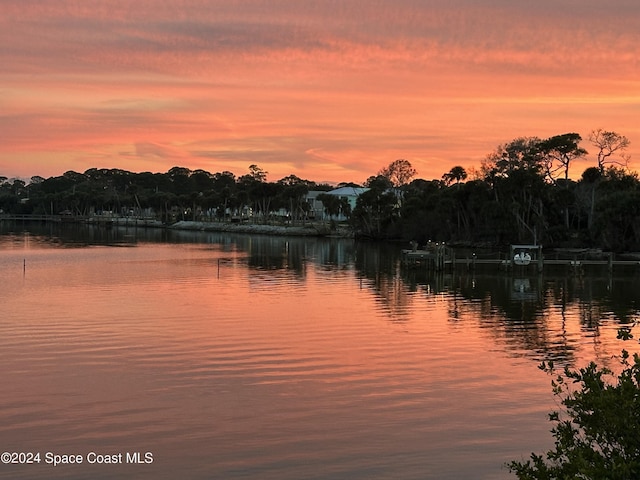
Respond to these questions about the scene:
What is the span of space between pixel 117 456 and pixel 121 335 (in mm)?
16814

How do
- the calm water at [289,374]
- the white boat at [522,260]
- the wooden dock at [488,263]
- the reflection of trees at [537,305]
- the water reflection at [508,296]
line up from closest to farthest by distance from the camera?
the calm water at [289,374] < the reflection of trees at [537,305] < the water reflection at [508,296] < the wooden dock at [488,263] < the white boat at [522,260]

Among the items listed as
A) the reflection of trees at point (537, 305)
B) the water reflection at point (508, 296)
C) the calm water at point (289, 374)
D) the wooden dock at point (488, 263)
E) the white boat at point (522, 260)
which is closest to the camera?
the calm water at point (289, 374)

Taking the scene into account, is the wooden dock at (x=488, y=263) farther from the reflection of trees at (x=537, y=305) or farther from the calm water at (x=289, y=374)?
the calm water at (x=289, y=374)

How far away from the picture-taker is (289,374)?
26.9 m

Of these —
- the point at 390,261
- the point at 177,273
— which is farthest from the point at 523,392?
the point at 390,261

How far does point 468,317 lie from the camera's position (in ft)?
138

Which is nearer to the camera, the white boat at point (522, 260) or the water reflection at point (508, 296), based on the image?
A: the water reflection at point (508, 296)

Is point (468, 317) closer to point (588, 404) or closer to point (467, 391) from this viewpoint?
point (467, 391)

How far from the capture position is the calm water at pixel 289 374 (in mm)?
18797

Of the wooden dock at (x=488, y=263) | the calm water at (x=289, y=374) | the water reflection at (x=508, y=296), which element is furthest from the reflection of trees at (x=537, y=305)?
the wooden dock at (x=488, y=263)

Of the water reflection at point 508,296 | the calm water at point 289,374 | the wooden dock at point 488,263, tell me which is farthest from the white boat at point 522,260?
the calm water at point 289,374

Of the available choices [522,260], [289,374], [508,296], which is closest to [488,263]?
[522,260]

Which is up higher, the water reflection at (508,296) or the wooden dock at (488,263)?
the wooden dock at (488,263)

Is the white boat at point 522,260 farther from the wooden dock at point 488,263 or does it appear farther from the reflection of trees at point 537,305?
the reflection of trees at point 537,305
